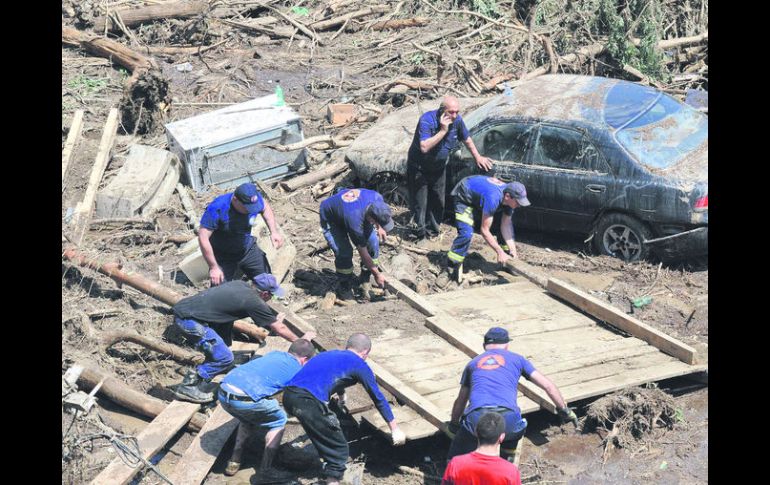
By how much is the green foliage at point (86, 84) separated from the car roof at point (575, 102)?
711 cm

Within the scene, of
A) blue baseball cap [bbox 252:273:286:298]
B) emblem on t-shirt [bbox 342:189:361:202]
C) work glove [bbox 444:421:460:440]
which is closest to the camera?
work glove [bbox 444:421:460:440]

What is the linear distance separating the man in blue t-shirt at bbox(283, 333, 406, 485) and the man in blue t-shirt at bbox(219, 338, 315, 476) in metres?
0.25

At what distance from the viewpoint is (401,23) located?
57.7 ft

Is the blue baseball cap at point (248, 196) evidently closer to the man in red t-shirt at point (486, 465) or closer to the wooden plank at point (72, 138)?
the man in red t-shirt at point (486, 465)

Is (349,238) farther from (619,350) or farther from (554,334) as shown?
(619,350)

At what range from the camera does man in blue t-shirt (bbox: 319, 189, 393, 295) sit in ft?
30.5

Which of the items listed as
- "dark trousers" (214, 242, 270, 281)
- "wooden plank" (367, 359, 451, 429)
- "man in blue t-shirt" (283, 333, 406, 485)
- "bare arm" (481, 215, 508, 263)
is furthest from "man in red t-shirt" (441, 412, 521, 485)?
"bare arm" (481, 215, 508, 263)

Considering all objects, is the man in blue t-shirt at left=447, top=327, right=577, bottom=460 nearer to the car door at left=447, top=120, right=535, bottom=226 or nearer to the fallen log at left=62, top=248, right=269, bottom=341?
the fallen log at left=62, top=248, right=269, bottom=341

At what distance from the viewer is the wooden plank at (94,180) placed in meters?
11.3

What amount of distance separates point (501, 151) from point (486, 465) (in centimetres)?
584

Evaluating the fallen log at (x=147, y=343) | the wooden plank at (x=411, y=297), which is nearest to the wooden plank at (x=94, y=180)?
the fallen log at (x=147, y=343)
